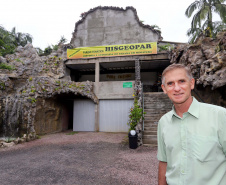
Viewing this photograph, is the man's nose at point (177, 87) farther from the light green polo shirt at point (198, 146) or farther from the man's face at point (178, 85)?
the light green polo shirt at point (198, 146)

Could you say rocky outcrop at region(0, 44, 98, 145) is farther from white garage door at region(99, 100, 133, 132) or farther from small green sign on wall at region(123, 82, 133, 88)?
small green sign on wall at region(123, 82, 133, 88)

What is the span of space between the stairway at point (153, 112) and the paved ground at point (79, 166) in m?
0.91

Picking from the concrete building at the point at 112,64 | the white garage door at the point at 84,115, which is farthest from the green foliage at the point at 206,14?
the white garage door at the point at 84,115

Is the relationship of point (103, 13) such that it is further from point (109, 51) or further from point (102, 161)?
point (102, 161)

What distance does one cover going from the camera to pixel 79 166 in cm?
592

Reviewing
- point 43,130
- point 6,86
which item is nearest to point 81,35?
point 6,86

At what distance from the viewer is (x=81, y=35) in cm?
1716

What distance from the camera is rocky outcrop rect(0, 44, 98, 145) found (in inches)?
458

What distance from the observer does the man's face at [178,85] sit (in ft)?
4.73

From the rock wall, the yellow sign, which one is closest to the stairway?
the rock wall

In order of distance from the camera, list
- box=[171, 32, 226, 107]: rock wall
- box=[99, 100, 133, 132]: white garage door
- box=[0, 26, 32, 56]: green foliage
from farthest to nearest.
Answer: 1. box=[0, 26, 32, 56]: green foliage
2. box=[99, 100, 133, 132]: white garage door
3. box=[171, 32, 226, 107]: rock wall

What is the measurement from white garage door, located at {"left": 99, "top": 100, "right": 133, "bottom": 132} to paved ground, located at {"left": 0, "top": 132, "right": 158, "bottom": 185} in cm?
595

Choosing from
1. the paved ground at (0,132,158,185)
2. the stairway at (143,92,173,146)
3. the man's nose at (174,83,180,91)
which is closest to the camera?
the man's nose at (174,83,180,91)

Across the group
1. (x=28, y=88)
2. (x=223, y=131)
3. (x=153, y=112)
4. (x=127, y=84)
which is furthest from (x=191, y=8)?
(x=223, y=131)
